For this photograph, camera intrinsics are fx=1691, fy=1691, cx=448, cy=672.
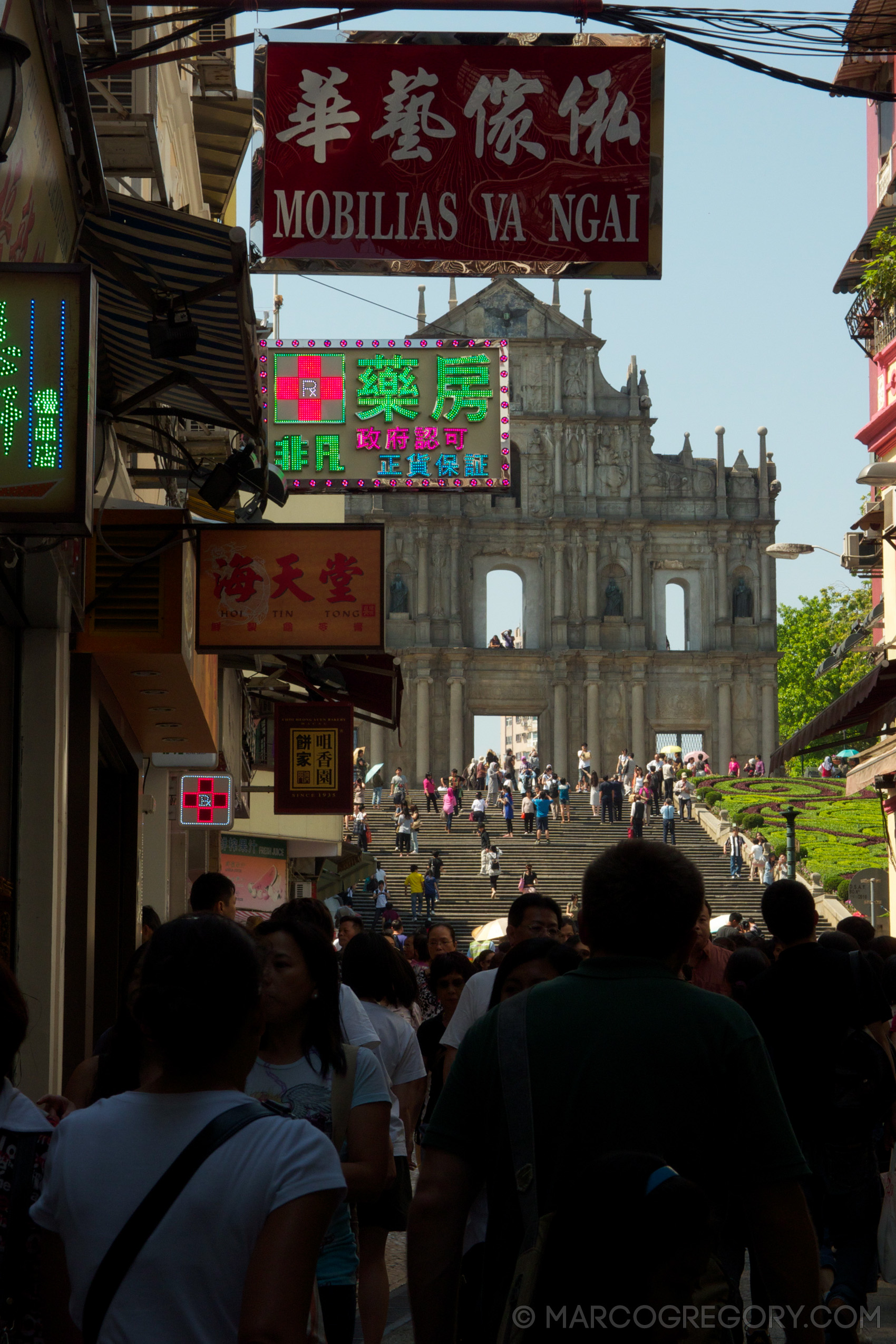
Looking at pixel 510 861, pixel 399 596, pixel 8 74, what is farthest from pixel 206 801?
pixel 399 596

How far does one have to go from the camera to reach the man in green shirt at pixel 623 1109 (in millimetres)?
2854

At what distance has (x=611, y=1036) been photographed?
288 cm

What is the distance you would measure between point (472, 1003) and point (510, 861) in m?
32.1

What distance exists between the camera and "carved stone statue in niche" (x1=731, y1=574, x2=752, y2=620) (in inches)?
2203

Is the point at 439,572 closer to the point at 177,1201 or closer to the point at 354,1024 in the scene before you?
the point at 354,1024

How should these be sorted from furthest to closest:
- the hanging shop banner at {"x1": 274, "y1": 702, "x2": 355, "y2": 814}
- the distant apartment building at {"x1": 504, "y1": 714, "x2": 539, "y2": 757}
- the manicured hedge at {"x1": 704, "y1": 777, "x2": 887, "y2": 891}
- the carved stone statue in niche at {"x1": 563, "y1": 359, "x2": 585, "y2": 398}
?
1. the distant apartment building at {"x1": 504, "y1": 714, "x2": 539, "y2": 757}
2. the carved stone statue in niche at {"x1": 563, "y1": 359, "x2": 585, "y2": 398}
3. the manicured hedge at {"x1": 704, "y1": 777, "x2": 887, "y2": 891}
4. the hanging shop banner at {"x1": 274, "y1": 702, "x2": 355, "y2": 814}

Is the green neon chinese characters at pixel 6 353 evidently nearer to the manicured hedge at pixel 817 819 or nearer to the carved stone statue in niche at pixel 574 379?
the manicured hedge at pixel 817 819

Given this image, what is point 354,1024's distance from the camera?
15.1 feet

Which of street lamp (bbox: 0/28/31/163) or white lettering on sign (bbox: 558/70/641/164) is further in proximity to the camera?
white lettering on sign (bbox: 558/70/641/164)

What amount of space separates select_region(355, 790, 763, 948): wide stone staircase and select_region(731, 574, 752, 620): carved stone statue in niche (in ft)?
43.8

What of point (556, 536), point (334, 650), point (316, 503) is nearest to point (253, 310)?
point (334, 650)

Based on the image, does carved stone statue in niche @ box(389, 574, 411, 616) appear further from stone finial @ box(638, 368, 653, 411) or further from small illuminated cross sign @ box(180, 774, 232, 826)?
small illuminated cross sign @ box(180, 774, 232, 826)

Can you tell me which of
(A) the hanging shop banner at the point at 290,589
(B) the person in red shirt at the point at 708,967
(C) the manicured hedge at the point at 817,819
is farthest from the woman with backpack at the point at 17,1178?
(C) the manicured hedge at the point at 817,819

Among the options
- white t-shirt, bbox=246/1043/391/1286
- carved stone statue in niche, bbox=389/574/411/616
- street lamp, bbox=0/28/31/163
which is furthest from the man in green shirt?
carved stone statue in niche, bbox=389/574/411/616
